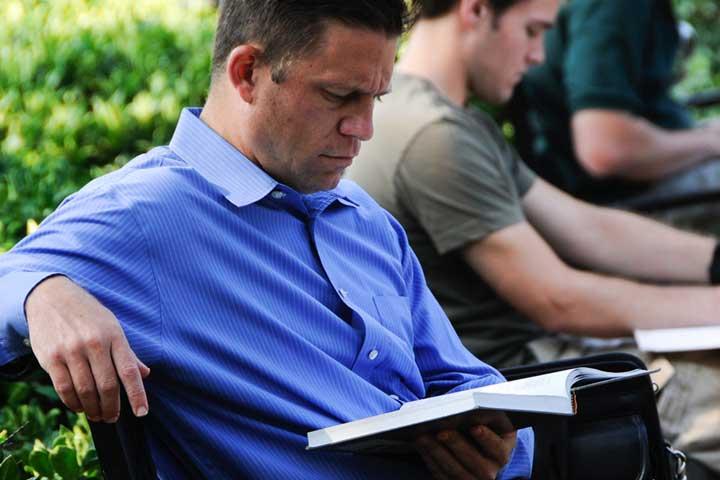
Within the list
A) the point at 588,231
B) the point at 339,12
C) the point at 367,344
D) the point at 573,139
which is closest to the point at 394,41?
the point at 339,12

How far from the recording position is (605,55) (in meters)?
5.06

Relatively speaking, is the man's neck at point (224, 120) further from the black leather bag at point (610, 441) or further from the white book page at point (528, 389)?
the black leather bag at point (610, 441)

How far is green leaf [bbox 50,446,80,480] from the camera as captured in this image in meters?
2.37

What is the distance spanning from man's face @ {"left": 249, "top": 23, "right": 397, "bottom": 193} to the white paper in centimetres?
141

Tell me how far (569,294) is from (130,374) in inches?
79.2

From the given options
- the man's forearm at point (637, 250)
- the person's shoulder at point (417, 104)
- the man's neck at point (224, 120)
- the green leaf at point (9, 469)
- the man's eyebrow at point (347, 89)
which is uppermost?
the man's eyebrow at point (347, 89)

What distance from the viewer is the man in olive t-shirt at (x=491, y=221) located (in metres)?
3.53

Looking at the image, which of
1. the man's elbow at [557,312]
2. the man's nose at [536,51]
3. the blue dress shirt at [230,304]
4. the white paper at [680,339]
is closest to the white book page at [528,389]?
the blue dress shirt at [230,304]

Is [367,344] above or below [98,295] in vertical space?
below

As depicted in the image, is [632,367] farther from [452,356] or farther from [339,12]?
[339,12]

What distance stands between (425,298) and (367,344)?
35cm

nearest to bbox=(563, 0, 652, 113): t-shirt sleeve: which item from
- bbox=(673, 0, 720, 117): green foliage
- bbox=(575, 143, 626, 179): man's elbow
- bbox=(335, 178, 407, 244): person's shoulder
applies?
bbox=(575, 143, 626, 179): man's elbow

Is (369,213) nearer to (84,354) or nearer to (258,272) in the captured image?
(258,272)

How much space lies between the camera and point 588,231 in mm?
4363
